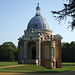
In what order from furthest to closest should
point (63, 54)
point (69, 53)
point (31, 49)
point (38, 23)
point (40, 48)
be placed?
point (63, 54) → point (69, 53) → point (38, 23) → point (31, 49) → point (40, 48)

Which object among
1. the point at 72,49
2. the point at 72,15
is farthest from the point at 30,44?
the point at 72,49

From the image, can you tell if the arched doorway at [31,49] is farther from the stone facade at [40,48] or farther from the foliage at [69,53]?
the foliage at [69,53]

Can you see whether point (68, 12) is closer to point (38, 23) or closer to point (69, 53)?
point (38, 23)

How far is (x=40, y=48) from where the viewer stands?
45844mm

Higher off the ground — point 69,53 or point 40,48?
point 40,48

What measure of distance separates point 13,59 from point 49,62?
46988 mm

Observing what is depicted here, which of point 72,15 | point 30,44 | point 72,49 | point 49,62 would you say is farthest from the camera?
point 72,49

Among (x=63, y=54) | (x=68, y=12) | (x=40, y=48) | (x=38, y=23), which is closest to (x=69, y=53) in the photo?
(x=63, y=54)

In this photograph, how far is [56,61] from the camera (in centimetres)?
4991

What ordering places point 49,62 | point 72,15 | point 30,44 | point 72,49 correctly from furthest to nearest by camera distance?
point 72,49 < point 30,44 < point 49,62 < point 72,15

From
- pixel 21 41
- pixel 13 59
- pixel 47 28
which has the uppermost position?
pixel 47 28

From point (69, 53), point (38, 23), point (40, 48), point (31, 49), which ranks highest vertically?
point (38, 23)

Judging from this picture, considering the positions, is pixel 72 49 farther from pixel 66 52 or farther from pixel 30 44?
pixel 30 44

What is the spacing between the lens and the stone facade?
44.9 meters
